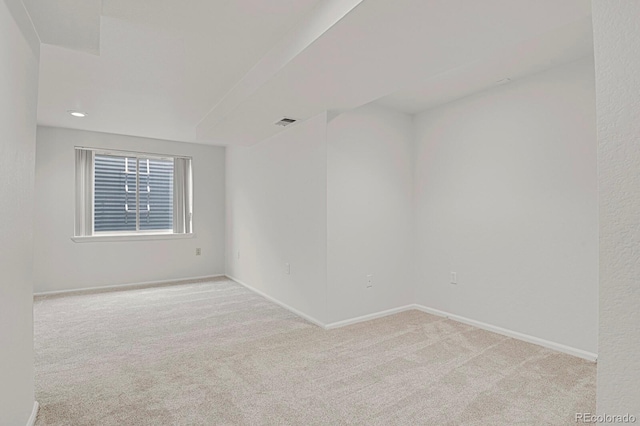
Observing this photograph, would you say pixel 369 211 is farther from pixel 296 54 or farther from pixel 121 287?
pixel 121 287

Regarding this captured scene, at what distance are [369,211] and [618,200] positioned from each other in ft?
9.57

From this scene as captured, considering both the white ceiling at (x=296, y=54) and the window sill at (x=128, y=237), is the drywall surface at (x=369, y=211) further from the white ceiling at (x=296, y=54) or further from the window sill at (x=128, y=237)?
the window sill at (x=128, y=237)

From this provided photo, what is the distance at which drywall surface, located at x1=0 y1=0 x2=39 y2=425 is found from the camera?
1415 mm

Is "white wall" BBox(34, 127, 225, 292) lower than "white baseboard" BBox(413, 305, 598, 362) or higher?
higher

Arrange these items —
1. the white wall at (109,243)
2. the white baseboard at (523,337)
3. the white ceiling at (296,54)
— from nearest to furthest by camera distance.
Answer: the white ceiling at (296,54) → the white baseboard at (523,337) → the white wall at (109,243)

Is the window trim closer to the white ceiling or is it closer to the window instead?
the window

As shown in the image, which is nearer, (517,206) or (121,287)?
(517,206)

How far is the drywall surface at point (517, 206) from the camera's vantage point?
267cm

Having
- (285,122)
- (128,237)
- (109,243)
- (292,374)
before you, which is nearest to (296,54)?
(285,122)

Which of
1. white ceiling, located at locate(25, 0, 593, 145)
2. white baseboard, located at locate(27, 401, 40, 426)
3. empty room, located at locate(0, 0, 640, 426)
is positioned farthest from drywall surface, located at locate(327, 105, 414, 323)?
white baseboard, located at locate(27, 401, 40, 426)

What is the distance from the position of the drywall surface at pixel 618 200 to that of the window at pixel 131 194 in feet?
19.4

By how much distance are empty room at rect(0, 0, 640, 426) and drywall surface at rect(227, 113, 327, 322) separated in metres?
0.04

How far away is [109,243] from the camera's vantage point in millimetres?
5230

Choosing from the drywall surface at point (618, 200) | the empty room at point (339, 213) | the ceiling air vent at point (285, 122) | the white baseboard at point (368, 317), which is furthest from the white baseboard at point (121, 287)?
the drywall surface at point (618, 200)
